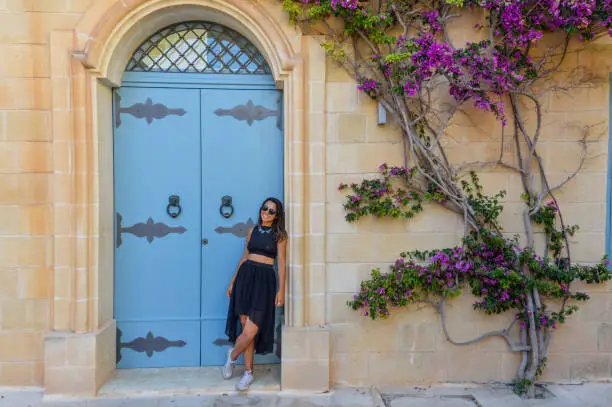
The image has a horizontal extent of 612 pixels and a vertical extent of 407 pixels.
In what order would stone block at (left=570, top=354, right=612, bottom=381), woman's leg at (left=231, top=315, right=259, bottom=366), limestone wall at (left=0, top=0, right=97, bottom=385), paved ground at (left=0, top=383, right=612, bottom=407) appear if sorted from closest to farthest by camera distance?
paved ground at (left=0, top=383, right=612, bottom=407) → limestone wall at (left=0, top=0, right=97, bottom=385) → woman's leg at (left=231, top=315, right=259, bottom=366) → stone block at (left=570, top=354, right=612, bottom=381)

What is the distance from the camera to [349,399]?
11.5 ft

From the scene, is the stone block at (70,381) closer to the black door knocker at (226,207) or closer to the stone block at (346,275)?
the black door knocker at (226,207)

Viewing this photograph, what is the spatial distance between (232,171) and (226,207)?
0.33m

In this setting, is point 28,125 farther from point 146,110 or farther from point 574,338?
point 574,338

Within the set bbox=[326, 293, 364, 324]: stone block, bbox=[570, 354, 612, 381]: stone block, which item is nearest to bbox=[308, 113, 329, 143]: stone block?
bbox=[326, 293, 364, 324]: stone block

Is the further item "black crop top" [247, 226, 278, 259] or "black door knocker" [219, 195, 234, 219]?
"black door knocker" [219, 195, 234, 219]

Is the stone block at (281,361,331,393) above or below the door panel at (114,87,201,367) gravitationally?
below

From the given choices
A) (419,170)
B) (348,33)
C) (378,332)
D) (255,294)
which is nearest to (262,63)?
(348,33)

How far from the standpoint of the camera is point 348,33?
3586 mm

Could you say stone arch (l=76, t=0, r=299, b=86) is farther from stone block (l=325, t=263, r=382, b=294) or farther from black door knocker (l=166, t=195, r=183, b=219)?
stone block (l=325, t=263, r=382, b=294)

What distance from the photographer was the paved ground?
339cm

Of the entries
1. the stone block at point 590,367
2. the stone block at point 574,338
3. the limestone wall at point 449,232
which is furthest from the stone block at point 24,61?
the stone block at point 590,367

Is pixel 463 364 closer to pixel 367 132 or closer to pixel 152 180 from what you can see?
pixel 367 132

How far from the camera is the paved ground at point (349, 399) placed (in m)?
3.39
